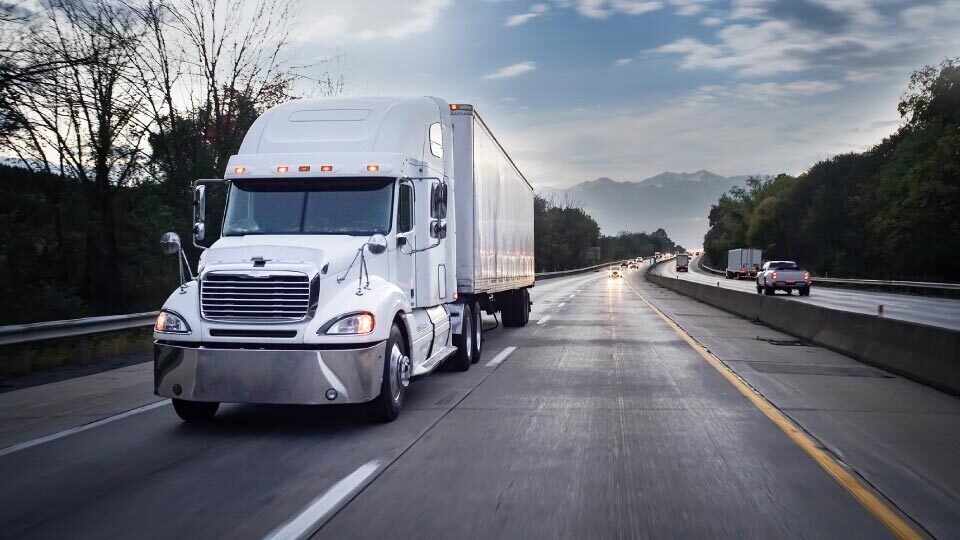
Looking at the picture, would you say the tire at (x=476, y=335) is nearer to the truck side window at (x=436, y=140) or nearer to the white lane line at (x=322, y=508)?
the truck side window at (x=436, y=140)

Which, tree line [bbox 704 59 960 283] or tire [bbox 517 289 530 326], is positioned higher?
→ tree line [bbox 704 59 960 283]

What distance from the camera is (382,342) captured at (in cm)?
745

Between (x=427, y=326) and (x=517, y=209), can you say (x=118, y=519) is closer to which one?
(x=427, y=326)

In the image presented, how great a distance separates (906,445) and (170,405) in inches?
287

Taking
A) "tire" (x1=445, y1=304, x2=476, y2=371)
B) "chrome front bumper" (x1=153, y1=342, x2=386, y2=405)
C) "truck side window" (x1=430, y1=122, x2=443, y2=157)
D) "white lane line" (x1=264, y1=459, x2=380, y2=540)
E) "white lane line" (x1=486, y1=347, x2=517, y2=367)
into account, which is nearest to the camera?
"white lane line" (x1=264, y1=459, x2=380, y2=540)

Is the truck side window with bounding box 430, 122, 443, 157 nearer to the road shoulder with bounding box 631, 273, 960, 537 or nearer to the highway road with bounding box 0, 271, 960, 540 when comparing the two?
the highway road with bounding box 0, 271, 960, 540

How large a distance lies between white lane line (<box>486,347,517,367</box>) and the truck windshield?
182 inches

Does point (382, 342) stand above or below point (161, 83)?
below

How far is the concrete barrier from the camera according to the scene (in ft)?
33.5

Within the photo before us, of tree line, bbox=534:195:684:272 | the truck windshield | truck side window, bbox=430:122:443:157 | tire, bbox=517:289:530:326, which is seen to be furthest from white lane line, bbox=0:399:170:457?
tree line, bbox=534:195:684:272

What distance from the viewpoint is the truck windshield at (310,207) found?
8.35 metres

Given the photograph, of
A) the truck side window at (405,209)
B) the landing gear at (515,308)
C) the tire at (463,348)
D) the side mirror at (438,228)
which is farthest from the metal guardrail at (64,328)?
the landing gear at (515,308)

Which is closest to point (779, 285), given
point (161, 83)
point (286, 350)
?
point (161, 83)

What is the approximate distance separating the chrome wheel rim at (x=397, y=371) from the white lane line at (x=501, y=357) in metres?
4.35
